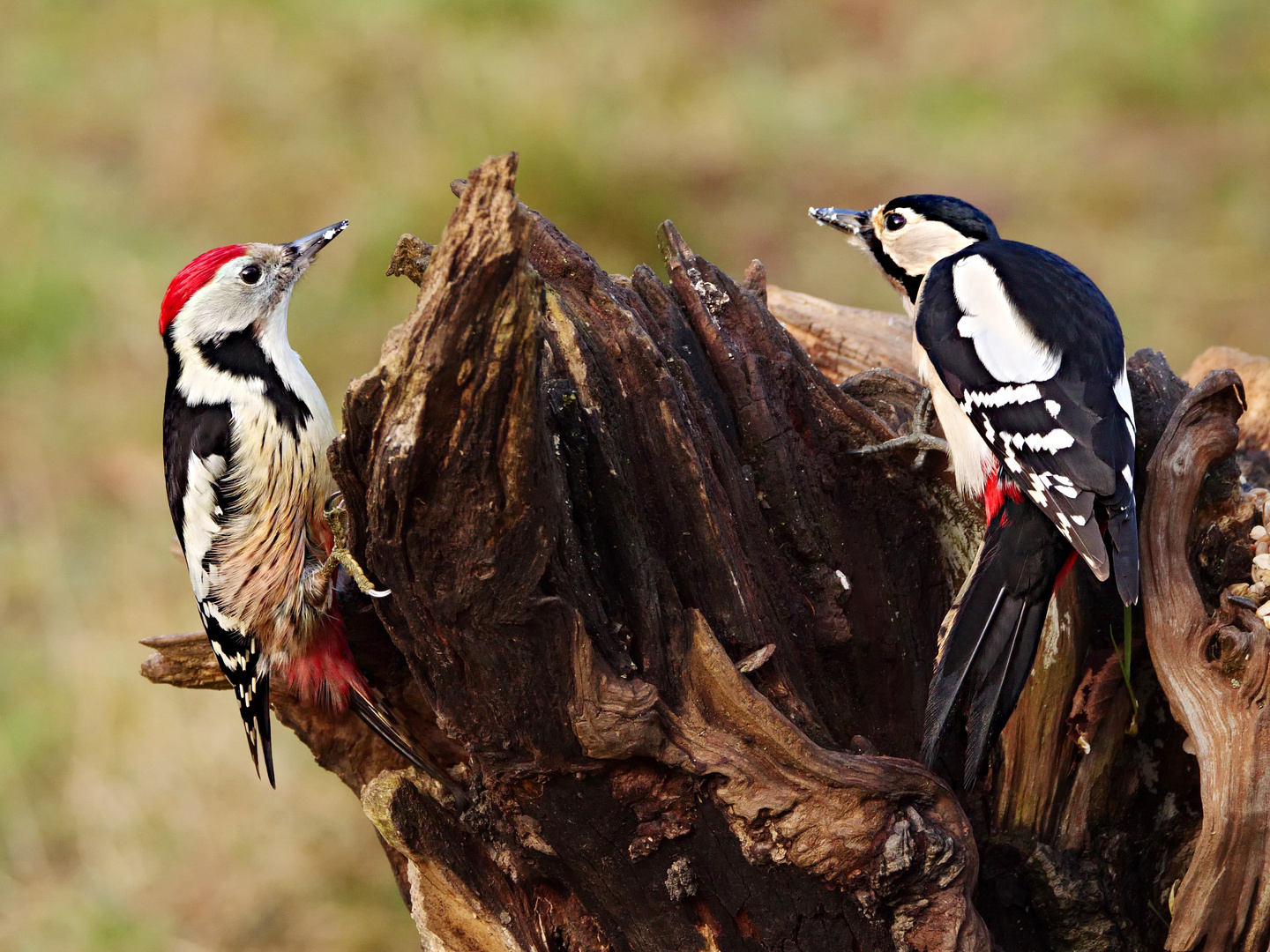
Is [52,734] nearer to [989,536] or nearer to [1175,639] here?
[989,536]

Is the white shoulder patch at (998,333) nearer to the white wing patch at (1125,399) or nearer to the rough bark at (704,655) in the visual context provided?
the white wing patch at (1125,399)

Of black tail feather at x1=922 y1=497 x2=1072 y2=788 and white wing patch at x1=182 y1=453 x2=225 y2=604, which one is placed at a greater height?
white wing patch at x1=182 y1=453 x2=225 y2=604

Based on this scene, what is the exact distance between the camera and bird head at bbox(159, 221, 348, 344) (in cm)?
288

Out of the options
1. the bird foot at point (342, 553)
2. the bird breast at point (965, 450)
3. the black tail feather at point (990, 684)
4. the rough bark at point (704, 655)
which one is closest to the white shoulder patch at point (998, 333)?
the bird breast at point (965, 450)

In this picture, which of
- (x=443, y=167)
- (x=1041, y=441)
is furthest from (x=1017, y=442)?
(x=443, y=167)

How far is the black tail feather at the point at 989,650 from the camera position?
228 centimetres

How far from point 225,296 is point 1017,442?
1.86 m

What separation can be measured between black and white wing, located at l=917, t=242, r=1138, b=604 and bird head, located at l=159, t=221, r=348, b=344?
1.49 meters

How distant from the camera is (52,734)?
421 cm

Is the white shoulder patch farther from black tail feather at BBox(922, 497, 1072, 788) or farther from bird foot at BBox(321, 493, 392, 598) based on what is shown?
bird foot at BBox(321, 493, 392, 598)

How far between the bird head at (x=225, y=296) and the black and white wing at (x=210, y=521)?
176mm

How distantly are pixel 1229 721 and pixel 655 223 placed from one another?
4.34 metres

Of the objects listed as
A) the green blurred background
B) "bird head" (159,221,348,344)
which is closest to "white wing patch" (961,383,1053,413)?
"bird head" (159,221,348,344)

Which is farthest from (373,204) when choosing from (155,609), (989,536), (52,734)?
(989,536)
